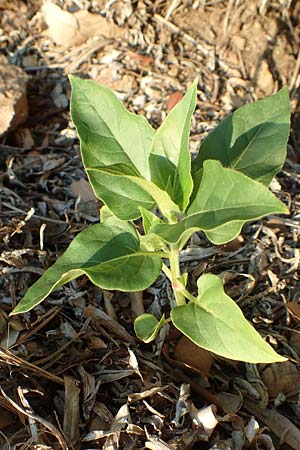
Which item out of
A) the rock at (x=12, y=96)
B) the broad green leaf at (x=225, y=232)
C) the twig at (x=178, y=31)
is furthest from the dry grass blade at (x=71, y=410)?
the twig at (x=178, y=31)

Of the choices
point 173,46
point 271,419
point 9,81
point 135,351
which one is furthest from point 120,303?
point 173,46

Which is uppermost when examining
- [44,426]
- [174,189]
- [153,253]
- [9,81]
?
[174,189]

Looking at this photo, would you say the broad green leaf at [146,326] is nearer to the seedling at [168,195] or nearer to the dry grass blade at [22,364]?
the seedling at [168,195]

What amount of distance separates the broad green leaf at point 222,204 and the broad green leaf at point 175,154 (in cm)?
6

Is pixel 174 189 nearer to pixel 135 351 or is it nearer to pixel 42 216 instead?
pixel 135 351

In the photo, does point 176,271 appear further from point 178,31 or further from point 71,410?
point 178,31

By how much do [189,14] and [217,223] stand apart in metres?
1.90

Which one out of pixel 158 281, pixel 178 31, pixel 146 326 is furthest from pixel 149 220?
pixel 178 31

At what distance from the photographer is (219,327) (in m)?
1.55

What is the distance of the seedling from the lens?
4.95 ft

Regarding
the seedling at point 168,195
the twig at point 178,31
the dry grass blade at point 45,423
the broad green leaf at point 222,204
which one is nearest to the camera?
the broad green leaf at point 222,204

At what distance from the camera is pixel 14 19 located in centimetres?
307

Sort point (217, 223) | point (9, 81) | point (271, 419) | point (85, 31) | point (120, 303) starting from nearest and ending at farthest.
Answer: point (217, 223), point (271, 419), point (120, 303), point (9, 81), point (85, 31)

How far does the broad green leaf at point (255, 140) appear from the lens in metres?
1.73
